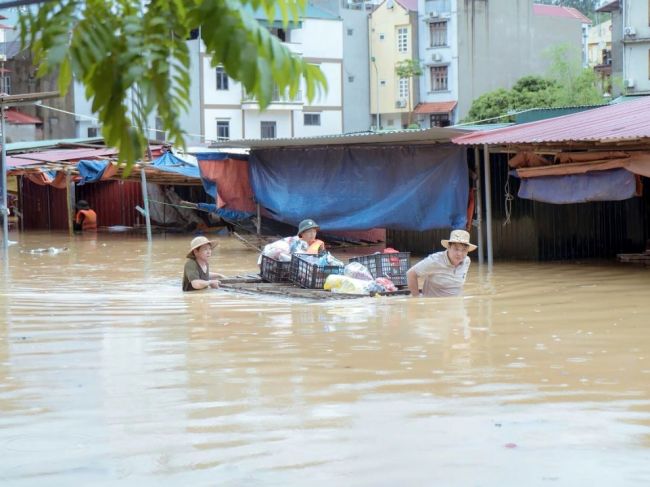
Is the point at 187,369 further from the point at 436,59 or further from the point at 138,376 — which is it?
the point at 436,59

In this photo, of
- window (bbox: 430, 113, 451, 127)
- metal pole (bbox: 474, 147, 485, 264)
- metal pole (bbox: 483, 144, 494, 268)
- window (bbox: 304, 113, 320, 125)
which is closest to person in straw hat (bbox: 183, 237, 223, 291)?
metal pole (bbox: 483, 144, 494, 268)

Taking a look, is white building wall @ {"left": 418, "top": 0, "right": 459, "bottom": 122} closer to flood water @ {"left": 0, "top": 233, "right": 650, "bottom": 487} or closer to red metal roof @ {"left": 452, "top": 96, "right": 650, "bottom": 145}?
red metal roof @ {"left": 452, "top": 96, "right": 650, "bottom": 145}

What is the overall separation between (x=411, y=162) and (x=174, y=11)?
51.8 feet

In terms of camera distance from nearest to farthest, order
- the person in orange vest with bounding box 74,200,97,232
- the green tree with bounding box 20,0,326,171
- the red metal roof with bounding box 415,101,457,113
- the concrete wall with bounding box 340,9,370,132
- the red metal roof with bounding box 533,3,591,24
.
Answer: the green tree with bounding box 20,0,326,171, the person in orange vest with bounding box 74,200,97,232, the red metal roof with bounding box 415,101,457,113, the concrete wall with bounding box 340,9,370,132, the red metal roof with bounding box 533,3,591,24

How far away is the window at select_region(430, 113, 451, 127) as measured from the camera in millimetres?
62656

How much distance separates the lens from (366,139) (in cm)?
1878

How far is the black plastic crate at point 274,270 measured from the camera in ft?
41.8

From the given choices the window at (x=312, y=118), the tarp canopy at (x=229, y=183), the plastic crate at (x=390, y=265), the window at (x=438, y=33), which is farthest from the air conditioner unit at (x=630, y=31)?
the plastic crate at (x=390, y=265)

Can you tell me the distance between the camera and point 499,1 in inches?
2430

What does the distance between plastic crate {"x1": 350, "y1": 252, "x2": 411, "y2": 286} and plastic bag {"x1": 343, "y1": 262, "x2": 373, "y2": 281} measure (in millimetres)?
326

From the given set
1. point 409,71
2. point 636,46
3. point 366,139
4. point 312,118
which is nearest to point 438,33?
point 409,71

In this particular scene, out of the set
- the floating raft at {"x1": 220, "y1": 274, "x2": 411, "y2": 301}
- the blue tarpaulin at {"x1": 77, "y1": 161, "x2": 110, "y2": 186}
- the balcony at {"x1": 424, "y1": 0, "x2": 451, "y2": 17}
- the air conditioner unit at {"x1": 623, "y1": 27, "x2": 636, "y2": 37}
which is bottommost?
the floating raft at {"x1": 220, "y1": 274, "x2": 411, "y2": 301}

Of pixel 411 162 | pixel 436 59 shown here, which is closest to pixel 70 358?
pixel 411 162

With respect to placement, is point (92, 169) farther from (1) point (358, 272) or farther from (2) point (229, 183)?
(1) point (358, 272)
